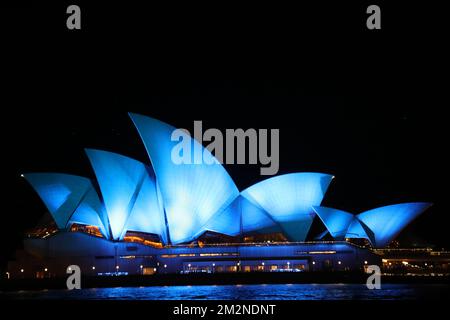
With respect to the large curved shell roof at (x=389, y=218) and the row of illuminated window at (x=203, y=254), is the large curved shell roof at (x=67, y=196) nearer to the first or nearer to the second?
the row of illuminated window at (x=203, y=254)

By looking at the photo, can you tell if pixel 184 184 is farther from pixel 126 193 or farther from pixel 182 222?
pixel 126 193

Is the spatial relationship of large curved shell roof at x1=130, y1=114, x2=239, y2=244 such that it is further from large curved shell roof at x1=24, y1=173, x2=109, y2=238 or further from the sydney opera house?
large curved shell roof at x1=24, y1=173, x2=109, y2=238

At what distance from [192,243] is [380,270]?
15792mm

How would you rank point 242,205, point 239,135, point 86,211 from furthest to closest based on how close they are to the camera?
point 242,205
point 86,211
point 239,135

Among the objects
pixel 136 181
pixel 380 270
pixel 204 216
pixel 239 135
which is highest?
pixel 239 135

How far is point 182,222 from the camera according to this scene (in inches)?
1756

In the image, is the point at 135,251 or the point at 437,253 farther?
the point at 437,253

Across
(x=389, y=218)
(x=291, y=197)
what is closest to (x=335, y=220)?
(x=389, y=218)

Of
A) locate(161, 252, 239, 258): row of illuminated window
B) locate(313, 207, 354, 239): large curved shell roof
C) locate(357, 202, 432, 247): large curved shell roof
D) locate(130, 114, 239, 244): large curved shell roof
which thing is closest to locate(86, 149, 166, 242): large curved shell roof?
locate(130, 114, 239, 244): large curved shell roof

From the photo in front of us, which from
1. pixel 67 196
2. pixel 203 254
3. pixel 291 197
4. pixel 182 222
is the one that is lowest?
pixel 203 254

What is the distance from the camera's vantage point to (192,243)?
47469 mm
